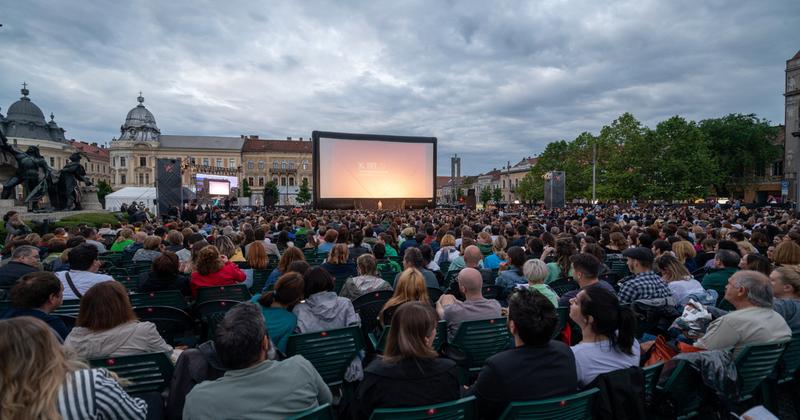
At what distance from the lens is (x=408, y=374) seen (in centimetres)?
203

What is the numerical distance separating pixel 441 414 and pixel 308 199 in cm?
7292

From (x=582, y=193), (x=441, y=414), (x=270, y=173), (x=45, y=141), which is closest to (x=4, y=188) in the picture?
(x=441, y=414)

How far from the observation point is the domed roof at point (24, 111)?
55750 mm

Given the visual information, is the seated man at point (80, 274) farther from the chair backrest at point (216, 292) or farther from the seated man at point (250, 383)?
the seated man at point (250, 383)

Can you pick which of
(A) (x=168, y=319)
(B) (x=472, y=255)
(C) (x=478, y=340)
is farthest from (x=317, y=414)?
(B) (x=472, y=255)

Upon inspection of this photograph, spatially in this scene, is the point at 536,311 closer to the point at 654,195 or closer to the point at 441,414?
the point at 441,414

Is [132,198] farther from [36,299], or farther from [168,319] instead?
[36,299]

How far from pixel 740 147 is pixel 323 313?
208 ft

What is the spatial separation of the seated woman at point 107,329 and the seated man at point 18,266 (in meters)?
2.72

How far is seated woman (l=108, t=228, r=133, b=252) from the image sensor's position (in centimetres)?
799

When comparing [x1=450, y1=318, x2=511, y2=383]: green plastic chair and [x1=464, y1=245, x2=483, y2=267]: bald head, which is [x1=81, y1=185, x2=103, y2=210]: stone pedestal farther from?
[x1=450, y1=318, x2=511, y2=383]: green plastic chair

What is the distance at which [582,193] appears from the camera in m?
50.1

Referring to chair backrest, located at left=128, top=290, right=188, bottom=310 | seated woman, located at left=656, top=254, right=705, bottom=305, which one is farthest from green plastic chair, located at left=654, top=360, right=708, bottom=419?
chair backrest, located at left=128, top=290, right=188, bottom=310

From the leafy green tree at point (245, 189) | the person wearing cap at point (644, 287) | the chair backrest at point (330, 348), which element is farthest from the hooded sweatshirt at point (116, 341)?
the leafy green tree at point (245, 189)
